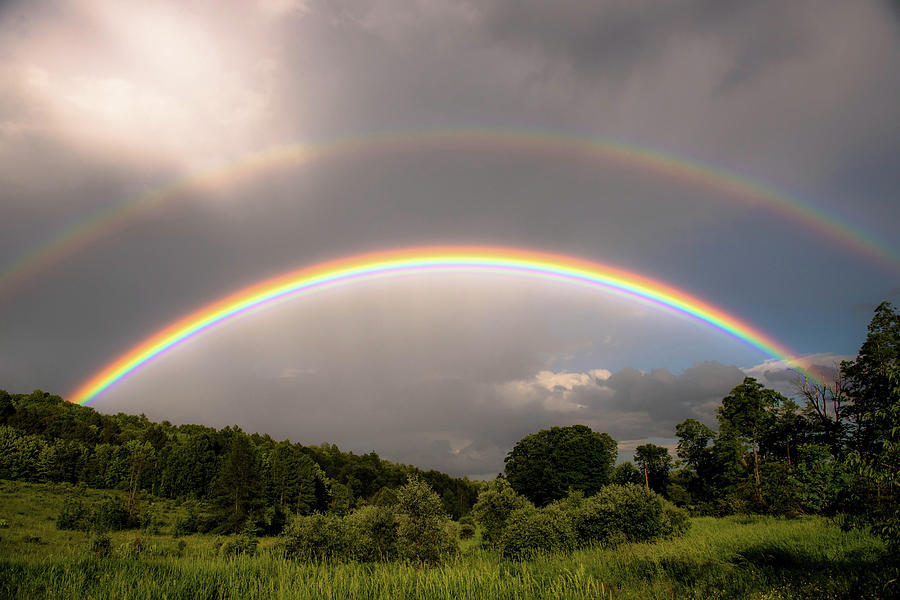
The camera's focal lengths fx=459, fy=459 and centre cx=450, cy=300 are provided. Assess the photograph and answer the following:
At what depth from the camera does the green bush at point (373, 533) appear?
2612 cm

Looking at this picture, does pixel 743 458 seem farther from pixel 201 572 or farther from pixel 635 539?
pixel 201 572

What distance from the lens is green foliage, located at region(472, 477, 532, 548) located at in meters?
41.4

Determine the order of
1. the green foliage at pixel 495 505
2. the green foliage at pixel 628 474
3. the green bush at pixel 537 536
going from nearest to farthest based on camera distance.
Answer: the green bush at pixel 537 536, the green foliage at pixel 495 505, the green foliage at pixel 628 474

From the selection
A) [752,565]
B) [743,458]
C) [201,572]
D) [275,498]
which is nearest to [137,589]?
[201,572]

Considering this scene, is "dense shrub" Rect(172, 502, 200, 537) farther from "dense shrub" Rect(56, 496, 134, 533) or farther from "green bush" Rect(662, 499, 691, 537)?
"green bush" Rect(662, 499, 691, 537)

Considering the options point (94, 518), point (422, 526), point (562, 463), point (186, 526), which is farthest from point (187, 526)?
point (562, 463)

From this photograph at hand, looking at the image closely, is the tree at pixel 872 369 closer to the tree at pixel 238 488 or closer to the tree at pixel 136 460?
the tree at pixel 238 488

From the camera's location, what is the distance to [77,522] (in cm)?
5797

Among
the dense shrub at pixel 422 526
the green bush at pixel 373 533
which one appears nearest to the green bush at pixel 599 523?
the dense shrub at pixel 422 526

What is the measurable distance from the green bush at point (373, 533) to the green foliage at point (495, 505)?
53.0 feet

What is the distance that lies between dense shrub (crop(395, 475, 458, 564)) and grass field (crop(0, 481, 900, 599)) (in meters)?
7.88

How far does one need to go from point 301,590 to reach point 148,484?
457ft

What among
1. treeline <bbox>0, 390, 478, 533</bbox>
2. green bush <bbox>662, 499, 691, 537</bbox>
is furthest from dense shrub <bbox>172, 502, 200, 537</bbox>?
green bush <bbox>662, 499, 691, 537</bbox>

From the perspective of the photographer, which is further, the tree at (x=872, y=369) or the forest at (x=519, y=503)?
the tree at (x=872, y=369)
